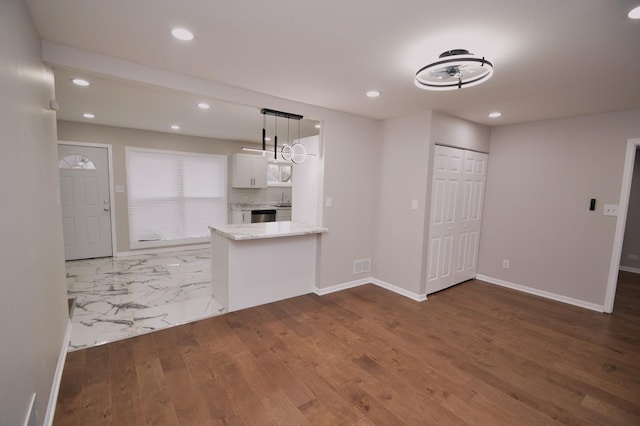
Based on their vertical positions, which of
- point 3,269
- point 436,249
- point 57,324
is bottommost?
point 57,324

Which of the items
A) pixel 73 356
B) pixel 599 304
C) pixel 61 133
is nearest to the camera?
pixel 73 356

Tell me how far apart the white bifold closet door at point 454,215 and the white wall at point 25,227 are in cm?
380

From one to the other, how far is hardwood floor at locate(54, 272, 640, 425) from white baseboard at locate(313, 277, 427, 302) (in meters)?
0.37

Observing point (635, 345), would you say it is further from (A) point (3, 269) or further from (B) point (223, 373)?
(A) point (3, 269)

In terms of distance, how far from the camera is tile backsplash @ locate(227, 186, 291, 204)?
680cm

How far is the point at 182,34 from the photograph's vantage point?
1.96 metres

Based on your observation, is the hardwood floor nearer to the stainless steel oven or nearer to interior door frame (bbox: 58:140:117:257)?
the stainless steel oven

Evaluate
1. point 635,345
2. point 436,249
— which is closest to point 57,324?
point 436,249

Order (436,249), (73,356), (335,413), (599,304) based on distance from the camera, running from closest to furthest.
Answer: (335,413)
(73,356)
(599,304)
(436,249)

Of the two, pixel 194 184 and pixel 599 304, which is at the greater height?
pixel 194 184

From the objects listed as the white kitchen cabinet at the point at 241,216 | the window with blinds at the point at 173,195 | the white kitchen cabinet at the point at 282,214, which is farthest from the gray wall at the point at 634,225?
the window with blinds at the point at 173,195

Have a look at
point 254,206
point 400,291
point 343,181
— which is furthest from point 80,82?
point 400,291

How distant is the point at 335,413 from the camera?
1.91 meters

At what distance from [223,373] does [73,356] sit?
4.35 feet
